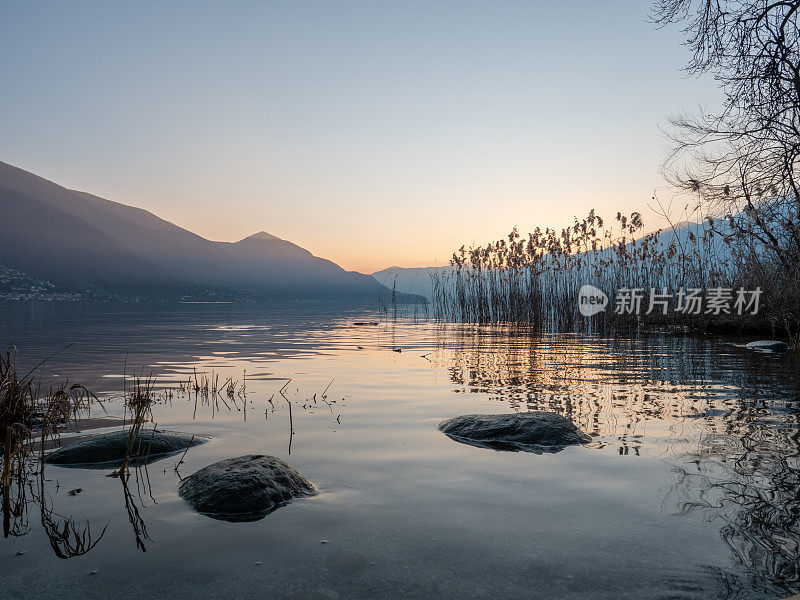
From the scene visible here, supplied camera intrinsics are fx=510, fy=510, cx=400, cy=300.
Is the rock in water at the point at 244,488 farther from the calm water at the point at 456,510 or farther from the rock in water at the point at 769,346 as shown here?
the rock in water at the point at 769,346

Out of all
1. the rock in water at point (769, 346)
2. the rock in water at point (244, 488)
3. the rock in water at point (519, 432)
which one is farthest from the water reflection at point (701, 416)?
the rock in water at point (244, 488)

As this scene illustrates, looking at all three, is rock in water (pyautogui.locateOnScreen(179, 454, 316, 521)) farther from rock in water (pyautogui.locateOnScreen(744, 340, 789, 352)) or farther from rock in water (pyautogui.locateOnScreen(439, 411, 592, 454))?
rock in water (pyautogui.locateOnScreen(744, 340, 789, 352))

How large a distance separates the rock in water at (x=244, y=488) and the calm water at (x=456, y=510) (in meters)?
0.13

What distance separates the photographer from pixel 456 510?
10.9 ft

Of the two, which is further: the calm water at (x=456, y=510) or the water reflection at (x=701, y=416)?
the water reflection at (x=701, y=416)

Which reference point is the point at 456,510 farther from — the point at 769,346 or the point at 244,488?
the point at 769,346

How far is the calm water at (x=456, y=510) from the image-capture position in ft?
8.07

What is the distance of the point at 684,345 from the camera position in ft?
47.3

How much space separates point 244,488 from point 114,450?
1.96m

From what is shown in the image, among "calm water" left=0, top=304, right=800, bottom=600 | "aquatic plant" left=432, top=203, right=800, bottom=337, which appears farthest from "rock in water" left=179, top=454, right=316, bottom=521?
"aquatic plant" left=432, top=203, right=800, bottom=337

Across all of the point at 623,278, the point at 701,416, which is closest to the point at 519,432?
the point at 701,416

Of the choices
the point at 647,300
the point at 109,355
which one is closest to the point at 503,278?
the point at 647,300

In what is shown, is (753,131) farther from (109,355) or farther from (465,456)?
(109,355)

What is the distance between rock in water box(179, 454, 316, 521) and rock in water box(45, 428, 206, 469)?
109 centimetres
